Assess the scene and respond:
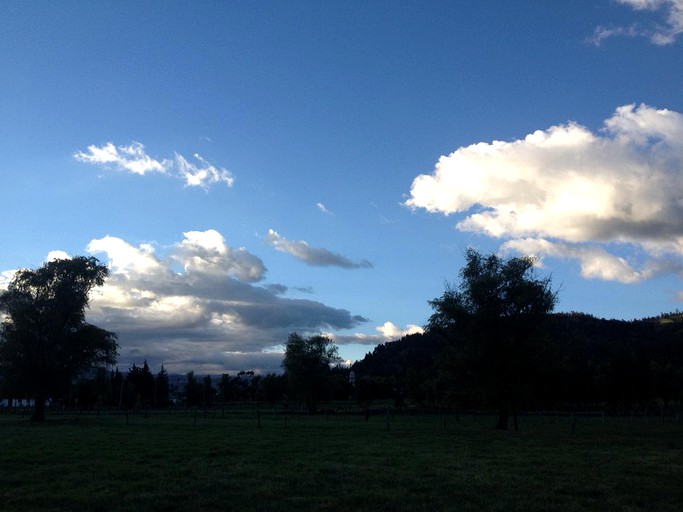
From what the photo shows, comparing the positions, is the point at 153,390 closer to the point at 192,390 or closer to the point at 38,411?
the point at 192,390

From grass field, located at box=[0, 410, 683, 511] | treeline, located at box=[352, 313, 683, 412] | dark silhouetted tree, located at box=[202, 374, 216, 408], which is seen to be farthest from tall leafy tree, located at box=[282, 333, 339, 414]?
grass field, located at box=[0, 410, 683, 511]

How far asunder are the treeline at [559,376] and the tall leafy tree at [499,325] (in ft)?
0.68

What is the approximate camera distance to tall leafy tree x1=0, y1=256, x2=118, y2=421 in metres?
52.4

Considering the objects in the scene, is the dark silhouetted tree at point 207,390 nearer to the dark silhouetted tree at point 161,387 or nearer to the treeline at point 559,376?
the dark silhouetted tree at point 161,387

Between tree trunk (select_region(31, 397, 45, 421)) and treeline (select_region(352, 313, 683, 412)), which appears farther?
tree trunk (select_region(31, 397, 45, 421))

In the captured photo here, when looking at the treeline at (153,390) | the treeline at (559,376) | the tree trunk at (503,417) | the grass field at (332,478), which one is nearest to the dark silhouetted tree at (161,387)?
the treeline at (153,390)

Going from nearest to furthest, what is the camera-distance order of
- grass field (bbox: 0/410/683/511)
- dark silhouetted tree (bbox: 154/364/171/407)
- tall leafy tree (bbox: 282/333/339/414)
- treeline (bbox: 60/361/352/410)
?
grass field (bbox: 0/410/683/511) < tall leafy tree (bbox: 282/333/339/414) < treeline (bbox: 60/361/352/410) < dark silhouetted tree (bbox: 154/364/171/407)

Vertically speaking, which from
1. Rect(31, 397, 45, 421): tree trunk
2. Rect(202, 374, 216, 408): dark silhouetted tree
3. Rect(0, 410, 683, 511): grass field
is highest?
Rect(0, 410, 683, 511): grass field

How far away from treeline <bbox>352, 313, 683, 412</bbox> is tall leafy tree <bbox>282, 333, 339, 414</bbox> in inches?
674

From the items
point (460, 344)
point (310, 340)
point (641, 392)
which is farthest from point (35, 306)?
point (641, 392)

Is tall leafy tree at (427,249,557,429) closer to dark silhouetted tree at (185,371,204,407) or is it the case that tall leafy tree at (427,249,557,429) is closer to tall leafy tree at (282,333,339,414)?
tall leafy tree at (282,333,339,414)

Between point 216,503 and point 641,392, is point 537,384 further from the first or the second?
point 641,392

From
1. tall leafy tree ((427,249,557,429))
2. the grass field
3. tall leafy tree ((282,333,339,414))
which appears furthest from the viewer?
tall leafy tree ((282,333,339,414))

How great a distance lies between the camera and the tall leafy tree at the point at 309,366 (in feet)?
330
